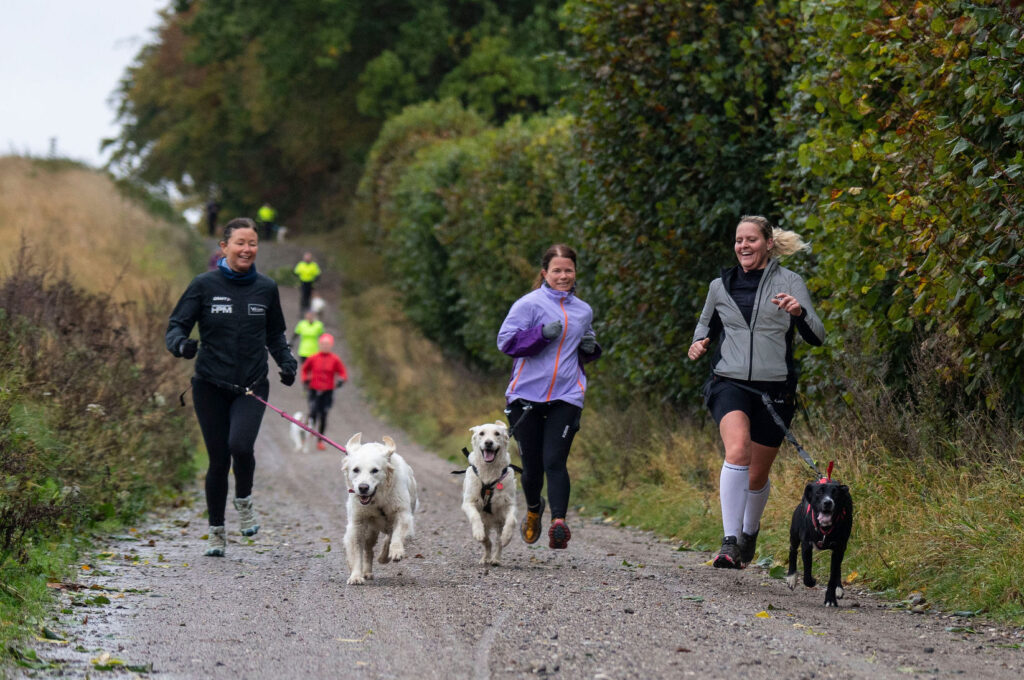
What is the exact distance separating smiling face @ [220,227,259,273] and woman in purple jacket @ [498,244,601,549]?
2.08m

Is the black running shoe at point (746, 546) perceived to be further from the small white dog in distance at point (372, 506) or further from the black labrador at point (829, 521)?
the small white dog in distance at point (372, 506)

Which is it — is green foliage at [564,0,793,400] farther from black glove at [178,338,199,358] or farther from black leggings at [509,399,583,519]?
black glove at [178,338,199,358]

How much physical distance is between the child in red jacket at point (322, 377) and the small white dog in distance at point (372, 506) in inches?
510

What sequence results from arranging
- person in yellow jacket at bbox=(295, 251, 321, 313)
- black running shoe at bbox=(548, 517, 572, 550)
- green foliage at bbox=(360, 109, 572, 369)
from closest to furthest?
black running shoe at bbox=(548, 517, 572, 550) < green foliage at bbox=(360, 109, 572, 369) < person in yellow jacket at bbox=(295, 251, 321, 313)

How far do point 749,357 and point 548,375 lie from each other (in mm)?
1652

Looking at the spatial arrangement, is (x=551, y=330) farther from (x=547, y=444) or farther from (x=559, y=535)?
(x=559, y=535)

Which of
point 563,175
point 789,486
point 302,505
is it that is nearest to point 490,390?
point 563,175

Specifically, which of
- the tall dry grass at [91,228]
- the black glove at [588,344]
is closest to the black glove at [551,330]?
the black glove at [588,344]

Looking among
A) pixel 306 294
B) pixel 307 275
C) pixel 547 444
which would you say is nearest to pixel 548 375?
pixel 547 444

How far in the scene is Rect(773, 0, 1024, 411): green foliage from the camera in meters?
7.21

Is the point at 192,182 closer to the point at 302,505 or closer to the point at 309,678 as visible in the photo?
the point at 302,505

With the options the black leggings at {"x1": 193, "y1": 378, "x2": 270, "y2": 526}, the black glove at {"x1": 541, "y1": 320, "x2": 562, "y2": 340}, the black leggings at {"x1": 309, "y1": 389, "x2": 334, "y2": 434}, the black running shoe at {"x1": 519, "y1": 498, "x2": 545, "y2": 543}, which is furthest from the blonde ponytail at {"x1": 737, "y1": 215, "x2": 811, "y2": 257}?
the black leggings at {"x1": 309, "y1": 389, "x2": 334, "y2": 434}

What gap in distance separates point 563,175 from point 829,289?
10.5 meters

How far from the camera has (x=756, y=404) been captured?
7.69m
